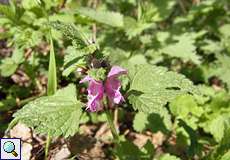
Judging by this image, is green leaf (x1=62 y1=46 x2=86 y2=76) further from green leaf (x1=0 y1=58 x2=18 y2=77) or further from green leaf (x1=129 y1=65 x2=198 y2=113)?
green leaf (x1=0 y1=58 x2=18 y2=77)

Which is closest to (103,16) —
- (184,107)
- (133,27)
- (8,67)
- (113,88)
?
(133,27)

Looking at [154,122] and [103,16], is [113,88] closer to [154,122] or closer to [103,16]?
[154,122]

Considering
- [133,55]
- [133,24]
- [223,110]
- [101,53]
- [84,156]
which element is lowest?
[84,156]

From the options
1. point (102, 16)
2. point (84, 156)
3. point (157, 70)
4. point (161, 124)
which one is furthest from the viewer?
point (102, 16)

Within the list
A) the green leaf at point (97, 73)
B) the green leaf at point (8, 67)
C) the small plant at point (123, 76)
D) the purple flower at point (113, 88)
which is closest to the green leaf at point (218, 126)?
the small plant at point (123, 76)

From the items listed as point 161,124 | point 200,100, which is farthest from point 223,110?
point 161,124

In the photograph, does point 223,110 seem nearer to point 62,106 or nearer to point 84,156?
point 84,156

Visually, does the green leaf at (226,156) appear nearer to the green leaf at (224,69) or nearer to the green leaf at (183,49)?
the green leaf at (224,69)
